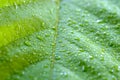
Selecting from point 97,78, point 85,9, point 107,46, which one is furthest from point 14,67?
point 85,9

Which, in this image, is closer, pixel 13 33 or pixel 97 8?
pixel 13 33

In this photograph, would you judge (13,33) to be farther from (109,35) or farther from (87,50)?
(109,35)

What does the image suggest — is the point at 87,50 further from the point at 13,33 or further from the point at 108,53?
the point at 13,33

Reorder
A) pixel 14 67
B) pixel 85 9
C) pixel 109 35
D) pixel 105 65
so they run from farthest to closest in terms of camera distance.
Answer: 1. pixel 85 9
2. pixel 109 35
3. pixel 105 65
4. pixel 14 67

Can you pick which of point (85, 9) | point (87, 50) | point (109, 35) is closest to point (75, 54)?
point (87, 50)

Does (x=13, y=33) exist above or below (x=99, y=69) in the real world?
above

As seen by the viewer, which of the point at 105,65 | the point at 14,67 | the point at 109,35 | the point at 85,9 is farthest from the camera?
the point at 85,9
